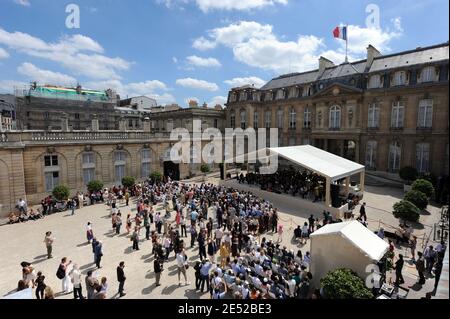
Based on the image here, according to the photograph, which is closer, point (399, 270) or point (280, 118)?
point (399, 270)

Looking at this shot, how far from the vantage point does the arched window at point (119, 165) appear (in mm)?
27391

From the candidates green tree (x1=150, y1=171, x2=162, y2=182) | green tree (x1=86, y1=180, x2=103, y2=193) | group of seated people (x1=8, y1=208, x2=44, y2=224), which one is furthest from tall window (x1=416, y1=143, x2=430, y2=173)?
group of seated people (x1=8, y1=208, x2=44, y2=224)

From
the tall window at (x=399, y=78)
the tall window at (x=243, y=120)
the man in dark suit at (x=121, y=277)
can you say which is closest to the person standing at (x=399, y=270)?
the man in dark suit at (x=121, y=277)

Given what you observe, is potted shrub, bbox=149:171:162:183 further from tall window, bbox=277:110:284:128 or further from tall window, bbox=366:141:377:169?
tall window, bbox=366:141:377:169

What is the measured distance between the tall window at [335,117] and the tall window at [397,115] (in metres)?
5.75

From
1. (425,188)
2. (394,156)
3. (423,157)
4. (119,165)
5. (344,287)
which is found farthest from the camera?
(394,156)

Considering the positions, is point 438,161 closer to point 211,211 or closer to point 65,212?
point 211,211

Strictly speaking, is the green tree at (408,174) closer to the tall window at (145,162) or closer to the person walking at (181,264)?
the person walking at (181,264)

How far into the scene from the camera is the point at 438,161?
80.6ft

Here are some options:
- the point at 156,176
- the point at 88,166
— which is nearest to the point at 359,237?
the point at 156,176

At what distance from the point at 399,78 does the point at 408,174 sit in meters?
9.50

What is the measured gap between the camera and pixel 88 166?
25562mm

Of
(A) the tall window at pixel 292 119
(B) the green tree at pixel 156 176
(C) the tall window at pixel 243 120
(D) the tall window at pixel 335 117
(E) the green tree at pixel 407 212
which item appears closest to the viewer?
(E) the green tree at pixel 407 212

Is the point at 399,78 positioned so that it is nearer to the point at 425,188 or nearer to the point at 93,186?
the point at 425,188
